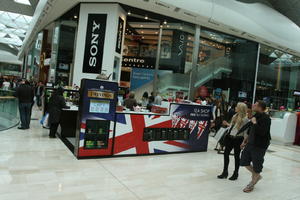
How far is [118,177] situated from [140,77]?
34.1 ft

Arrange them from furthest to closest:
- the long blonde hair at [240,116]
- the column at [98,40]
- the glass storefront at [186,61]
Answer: the glass storefront at [186,61] → the column at [98,40] → the long blonde hair at [240,116]

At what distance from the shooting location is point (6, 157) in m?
4.57

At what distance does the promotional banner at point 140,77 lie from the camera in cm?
1372

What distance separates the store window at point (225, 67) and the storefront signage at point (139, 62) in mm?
2468

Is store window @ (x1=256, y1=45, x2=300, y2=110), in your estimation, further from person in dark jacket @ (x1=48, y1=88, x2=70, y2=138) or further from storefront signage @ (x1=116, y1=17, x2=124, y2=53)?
person in dark jacket @ (x1=48, y1=88, x2=70, y2=138)

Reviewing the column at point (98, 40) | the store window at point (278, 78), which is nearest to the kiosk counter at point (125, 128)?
the column at point (98, 40)

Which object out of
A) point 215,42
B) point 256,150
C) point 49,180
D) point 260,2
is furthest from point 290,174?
point 260,2

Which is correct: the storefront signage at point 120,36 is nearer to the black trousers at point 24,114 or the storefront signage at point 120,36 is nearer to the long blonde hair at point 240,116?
the black trousers at point 24,114

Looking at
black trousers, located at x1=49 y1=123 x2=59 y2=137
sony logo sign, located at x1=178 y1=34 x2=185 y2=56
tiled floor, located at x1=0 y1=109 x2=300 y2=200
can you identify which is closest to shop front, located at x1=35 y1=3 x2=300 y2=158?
sony logo sign, located at x1=178 y1=34 x2=185 y2=56

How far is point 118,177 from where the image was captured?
4.16 m

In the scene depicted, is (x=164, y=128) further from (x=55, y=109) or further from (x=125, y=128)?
(x=55, y=109)

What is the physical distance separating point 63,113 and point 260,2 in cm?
1226

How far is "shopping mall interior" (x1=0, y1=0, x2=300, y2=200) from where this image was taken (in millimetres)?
4008

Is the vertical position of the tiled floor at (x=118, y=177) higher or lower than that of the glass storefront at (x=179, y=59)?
lower
